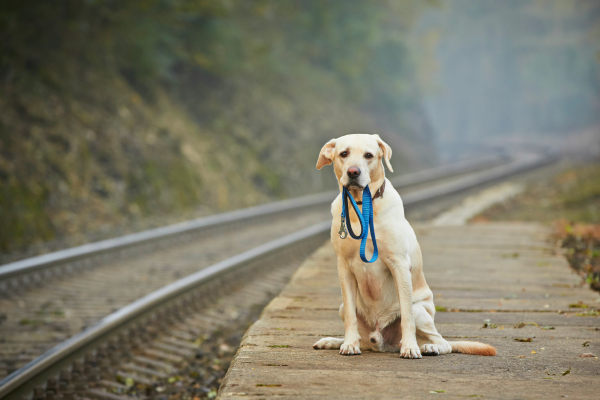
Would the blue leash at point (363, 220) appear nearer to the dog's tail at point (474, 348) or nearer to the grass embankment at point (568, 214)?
the dog's tail at point (474, 348)

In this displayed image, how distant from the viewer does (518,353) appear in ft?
10.4

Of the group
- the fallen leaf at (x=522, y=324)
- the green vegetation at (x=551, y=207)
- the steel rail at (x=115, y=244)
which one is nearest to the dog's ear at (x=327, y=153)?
the fallen leaf at (x=522, y=324)

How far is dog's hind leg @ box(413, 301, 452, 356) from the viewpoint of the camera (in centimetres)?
310

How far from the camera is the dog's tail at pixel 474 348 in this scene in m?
3.11

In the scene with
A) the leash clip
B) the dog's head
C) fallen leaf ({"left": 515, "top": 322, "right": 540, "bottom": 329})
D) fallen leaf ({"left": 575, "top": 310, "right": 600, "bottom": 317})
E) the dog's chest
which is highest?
the dog's head

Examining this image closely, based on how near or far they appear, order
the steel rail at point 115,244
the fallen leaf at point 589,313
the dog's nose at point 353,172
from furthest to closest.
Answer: the steel rail at point 115,244 → the fallen leaf at point 589,313 → the dog's nose at point 353,172

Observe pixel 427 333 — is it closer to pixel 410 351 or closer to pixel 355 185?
pixel 410 351

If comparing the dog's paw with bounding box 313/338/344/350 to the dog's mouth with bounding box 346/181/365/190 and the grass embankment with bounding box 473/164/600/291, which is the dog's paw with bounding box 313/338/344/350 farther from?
the grass embankment with bounding box 473/164/600/291

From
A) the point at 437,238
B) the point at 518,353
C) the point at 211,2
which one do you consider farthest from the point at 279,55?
the point at 518,353

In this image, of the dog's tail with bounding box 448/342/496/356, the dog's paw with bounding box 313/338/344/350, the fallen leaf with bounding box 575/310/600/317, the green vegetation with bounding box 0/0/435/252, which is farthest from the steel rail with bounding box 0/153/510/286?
the fallen leaf with bounding box 575/310/600/317

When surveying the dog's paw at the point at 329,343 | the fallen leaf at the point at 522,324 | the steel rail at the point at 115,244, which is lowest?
the dog's paw at the point at 329,343

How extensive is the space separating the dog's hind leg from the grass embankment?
2414 mm

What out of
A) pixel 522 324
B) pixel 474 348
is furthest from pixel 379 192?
pixel 522 324

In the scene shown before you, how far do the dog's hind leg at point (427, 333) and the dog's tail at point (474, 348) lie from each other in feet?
0.15
